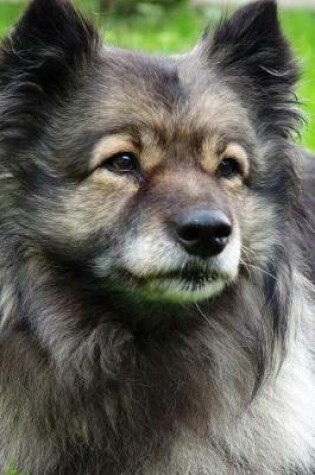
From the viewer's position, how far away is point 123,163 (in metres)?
3.40

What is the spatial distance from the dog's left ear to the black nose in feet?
2.28

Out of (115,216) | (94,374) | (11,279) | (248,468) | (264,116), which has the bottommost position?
(248,468)

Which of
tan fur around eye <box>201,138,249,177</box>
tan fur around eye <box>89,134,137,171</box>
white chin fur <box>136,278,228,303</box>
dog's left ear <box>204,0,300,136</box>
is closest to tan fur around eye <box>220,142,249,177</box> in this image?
tan fur around eye <box>201,138,249,177</box>

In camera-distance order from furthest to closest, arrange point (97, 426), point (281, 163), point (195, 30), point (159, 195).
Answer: point (195, 30) < point (281, 163) < point (97, 426) < point (159, 195)

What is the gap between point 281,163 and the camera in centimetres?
376

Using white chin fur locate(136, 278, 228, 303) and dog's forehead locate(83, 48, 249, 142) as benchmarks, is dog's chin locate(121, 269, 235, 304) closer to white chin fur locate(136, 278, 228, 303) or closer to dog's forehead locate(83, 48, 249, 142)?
white chin fur locate(136, 278, 228, 303)

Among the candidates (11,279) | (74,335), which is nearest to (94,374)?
(74,335)

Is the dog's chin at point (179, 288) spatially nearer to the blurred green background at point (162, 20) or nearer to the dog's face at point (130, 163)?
the dog's face at point (130, 163)

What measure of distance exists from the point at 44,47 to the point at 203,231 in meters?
0.85

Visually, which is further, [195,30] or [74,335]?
[195,30]

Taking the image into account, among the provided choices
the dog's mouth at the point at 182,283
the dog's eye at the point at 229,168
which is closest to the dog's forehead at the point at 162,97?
the dog's eye at the point at 229,168

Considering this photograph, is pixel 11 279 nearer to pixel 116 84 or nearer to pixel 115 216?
pixel 115 216

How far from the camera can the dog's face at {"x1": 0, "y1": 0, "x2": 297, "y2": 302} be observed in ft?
10.8

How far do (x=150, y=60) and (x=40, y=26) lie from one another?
0.43 meters
